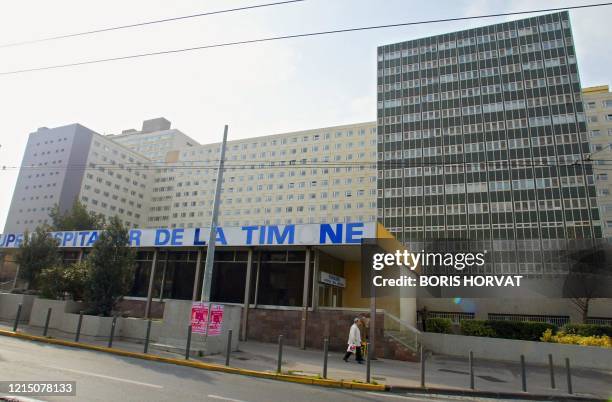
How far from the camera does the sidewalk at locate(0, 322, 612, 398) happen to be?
36.6 feet

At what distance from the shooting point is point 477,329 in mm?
20391

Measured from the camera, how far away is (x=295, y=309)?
62.2 feet

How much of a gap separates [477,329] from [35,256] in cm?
2473

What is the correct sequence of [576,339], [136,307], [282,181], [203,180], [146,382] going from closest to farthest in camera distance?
[146,382], [576,339], [136,307], [282,181], [203,180]

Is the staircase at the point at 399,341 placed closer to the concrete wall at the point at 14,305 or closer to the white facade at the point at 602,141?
the concrete wall at the point at 14,305

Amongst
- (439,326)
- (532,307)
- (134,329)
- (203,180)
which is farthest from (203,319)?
(203,180)

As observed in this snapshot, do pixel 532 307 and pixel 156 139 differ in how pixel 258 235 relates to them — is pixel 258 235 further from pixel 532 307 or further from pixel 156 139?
pixel 156 139

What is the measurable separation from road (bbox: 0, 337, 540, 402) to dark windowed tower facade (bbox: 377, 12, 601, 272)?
180ft

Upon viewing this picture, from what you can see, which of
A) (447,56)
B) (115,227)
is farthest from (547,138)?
(115,227)

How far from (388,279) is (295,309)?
6.43m

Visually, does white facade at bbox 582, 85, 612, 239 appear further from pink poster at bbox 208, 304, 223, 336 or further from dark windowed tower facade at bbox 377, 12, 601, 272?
pink poster at bbox 208, 304, 223, 336

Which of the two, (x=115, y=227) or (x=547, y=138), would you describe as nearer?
(x=115, y=227)

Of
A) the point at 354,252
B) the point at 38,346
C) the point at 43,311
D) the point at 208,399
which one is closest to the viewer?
the point at 208,399

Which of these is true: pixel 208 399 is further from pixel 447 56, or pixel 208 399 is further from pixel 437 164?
pixel 447 56
